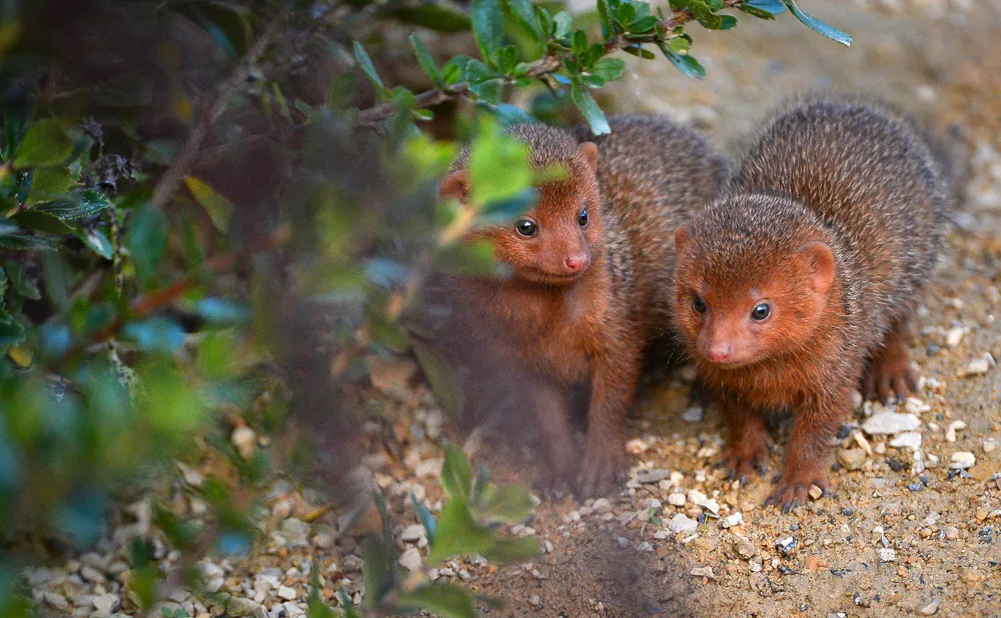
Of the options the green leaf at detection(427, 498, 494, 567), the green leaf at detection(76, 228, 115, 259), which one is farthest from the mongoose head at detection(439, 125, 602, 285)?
the green leaf at detection(427, 498, 494, 567)

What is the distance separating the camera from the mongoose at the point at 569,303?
3.45m

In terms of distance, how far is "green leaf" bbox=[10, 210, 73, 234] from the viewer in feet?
8.24

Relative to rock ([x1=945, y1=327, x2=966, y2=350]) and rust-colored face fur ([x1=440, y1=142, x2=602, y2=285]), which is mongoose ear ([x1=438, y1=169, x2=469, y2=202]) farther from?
rock ([x1=945, y1=327, x2=966, y2=350])

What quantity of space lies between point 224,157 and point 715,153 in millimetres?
2540

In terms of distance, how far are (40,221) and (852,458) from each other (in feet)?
9.38

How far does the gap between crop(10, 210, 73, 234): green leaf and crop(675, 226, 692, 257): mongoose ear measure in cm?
208

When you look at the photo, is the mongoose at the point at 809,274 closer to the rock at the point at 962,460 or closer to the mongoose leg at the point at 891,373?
the mongoose leg at the point at 891,373

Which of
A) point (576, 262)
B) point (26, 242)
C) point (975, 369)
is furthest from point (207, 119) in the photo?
point (975, 369)

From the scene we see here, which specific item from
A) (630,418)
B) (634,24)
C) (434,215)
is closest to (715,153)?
(630,418)

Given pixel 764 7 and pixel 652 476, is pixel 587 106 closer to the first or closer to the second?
pixel 764 7

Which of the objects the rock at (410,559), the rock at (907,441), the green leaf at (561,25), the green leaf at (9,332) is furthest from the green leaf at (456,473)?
the rock at (907,441)

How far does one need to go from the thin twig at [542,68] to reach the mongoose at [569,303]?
321 mm

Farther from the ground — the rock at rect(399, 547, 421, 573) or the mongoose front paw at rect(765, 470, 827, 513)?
the mongoose front paw at rect(765, 470, 827, 513)

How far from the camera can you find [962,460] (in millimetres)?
3414
